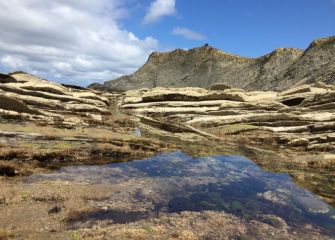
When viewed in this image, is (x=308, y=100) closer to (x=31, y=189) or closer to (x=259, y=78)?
(x=31, y=189)

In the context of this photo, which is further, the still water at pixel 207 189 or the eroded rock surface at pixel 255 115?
the eroded rock surface at pixel 255 115

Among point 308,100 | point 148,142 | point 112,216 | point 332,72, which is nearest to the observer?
point 112,216

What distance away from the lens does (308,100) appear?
57.1m

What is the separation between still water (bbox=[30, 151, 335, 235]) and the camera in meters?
20.1

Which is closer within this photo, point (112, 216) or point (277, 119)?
point (112, 216)

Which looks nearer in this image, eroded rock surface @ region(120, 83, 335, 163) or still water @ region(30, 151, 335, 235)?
still water @ region(30, 151, 335, 235)

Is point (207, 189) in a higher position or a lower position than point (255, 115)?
lower

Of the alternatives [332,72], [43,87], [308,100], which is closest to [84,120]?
[43,87]

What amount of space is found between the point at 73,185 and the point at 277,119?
34.6m

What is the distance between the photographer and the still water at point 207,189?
20.1 meters

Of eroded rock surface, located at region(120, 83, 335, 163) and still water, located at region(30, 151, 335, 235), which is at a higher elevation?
Answer: eroded rock surface, located at region(120, 83, 335, 163)

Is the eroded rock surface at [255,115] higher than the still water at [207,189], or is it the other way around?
the eroded rock surface at [255,115]

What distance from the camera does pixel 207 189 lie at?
24.2m

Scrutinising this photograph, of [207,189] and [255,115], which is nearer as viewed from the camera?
[207,189]
